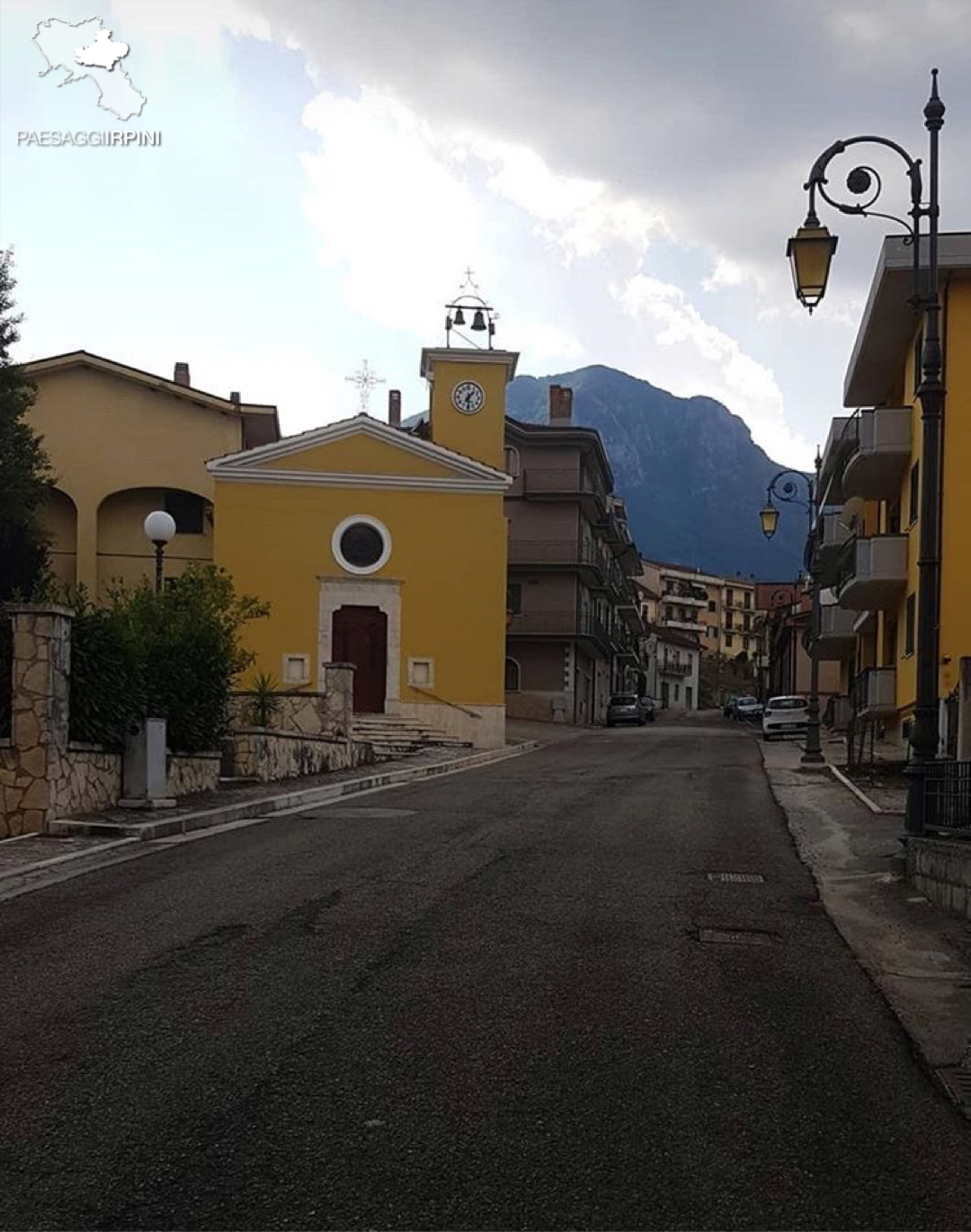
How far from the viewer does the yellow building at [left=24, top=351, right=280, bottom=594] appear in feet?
128

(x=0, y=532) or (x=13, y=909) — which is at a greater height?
(x=0, y=532)

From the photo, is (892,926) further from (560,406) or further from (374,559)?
(560,406)

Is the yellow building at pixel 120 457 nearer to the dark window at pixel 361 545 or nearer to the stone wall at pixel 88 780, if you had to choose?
the dark window at pixel 361 545

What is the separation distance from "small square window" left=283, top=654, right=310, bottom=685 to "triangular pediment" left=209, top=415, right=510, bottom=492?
4.81m

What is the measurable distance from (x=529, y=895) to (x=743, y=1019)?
3482mm

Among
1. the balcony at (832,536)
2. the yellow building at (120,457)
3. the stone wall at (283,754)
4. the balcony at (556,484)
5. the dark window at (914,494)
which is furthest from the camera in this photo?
the balcony at (556,484)

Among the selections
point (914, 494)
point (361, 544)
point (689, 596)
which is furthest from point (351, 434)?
point (689, 596)

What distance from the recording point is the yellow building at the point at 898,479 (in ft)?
89.1

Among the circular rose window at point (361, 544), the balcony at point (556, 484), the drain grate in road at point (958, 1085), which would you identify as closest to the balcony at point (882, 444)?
the circular rose window at point (361, 544)

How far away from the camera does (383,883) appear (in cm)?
1034

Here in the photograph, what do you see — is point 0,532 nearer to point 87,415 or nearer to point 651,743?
point 87,415

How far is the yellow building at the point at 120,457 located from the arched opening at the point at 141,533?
3 centimetres

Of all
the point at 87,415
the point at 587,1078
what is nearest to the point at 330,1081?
the point at 587,1078

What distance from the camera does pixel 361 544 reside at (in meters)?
37.2
